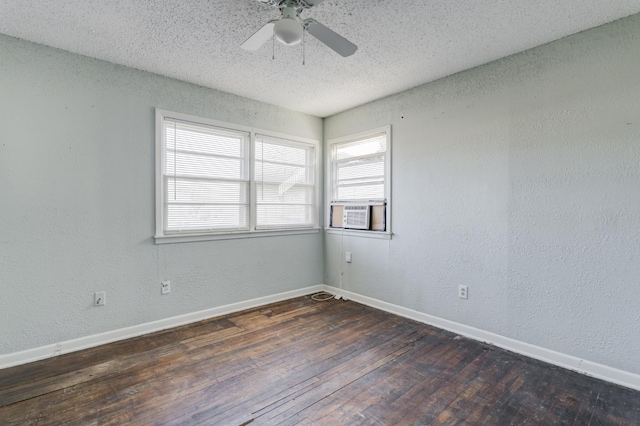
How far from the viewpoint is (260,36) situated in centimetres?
193

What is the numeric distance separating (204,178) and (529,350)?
130 inches

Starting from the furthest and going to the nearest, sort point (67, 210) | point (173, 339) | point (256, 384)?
point (173, 339) < point (67, 210) < point (256, 384)

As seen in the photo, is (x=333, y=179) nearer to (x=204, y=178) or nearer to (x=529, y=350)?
(x=204, y=178)

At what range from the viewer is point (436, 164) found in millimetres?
3170

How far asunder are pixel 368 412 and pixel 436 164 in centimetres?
228

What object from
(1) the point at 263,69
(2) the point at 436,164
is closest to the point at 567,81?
(2) the point at 436,164

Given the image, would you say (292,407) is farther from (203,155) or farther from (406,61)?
(406,61)

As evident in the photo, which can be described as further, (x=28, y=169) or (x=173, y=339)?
(x=173, y=339)

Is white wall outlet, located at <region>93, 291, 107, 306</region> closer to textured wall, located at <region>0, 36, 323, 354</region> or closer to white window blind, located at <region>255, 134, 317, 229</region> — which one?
textured wall, located at <region>0, 36, 323, 354</region>

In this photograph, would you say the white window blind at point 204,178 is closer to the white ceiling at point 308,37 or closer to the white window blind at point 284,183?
the white window blind at point 284,183

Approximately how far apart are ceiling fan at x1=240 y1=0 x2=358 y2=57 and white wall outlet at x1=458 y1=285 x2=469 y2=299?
226cm

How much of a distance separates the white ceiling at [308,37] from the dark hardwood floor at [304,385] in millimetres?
2435

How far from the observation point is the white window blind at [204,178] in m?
3.16

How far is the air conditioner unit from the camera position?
150 inches
